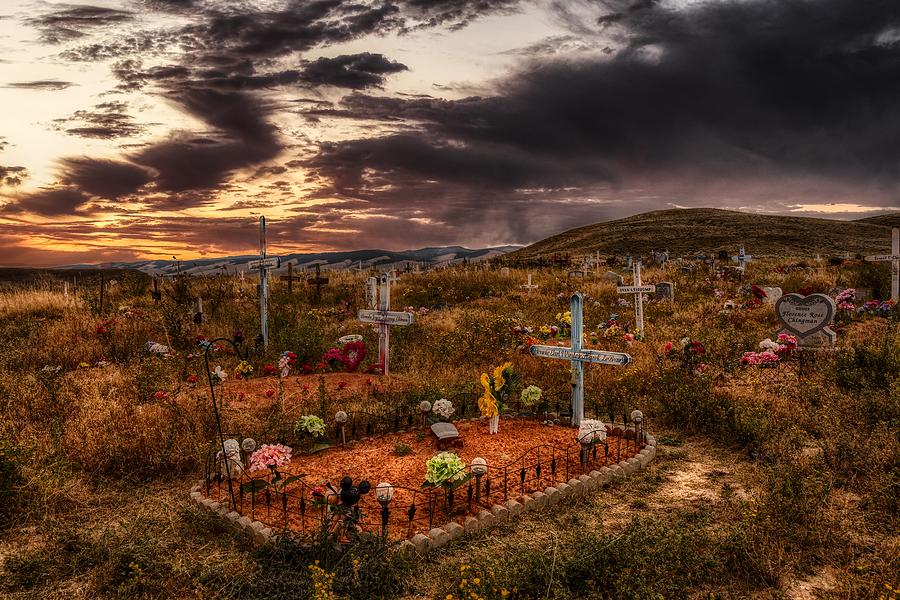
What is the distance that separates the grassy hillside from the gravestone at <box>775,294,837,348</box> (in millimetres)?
47116

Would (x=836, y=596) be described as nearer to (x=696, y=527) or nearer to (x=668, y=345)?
(x=696, y=527)

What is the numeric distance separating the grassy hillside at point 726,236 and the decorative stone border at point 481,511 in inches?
2175

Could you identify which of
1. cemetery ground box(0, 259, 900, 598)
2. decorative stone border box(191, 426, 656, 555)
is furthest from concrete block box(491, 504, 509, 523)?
cemetery ground box(0, 259, 900, 598)

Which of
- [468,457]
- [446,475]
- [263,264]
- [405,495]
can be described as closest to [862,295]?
[468,457]

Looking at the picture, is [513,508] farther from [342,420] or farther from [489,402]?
[342,420]

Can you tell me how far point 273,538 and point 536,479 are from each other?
128 inches

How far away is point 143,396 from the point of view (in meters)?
9.38

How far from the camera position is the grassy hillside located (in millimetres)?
59344

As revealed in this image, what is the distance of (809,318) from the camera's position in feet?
40.0

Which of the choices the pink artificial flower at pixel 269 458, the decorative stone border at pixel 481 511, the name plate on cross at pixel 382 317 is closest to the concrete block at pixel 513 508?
the decorative stone border at pixel 481 511

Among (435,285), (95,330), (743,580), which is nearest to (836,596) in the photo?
(743,580)

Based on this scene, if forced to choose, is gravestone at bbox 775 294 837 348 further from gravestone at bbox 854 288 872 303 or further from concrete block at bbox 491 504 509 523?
concrete block at bbox 491 504 509 523

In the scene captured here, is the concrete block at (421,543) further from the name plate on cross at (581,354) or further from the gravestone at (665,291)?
the gravestone at (665,291)

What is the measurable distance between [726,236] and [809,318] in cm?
5986
